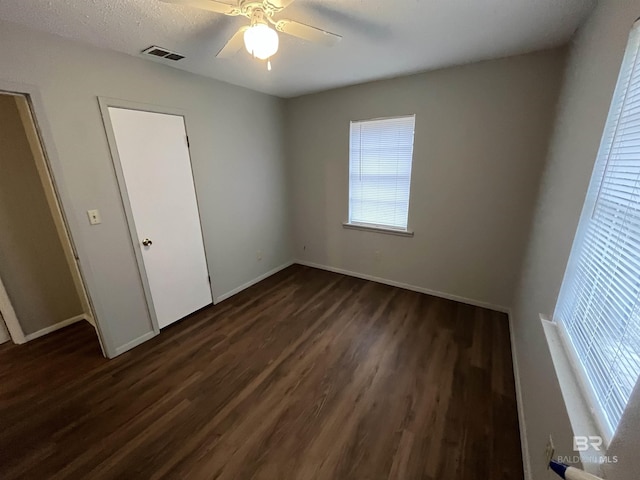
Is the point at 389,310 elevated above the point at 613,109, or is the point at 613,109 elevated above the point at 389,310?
the point at 613,109

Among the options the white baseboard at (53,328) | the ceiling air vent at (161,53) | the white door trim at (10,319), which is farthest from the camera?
the white baseboard at (53,328)

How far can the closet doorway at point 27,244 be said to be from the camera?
229 cm

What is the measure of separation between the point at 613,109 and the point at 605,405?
116cm

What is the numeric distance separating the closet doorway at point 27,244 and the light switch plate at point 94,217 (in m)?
0.36

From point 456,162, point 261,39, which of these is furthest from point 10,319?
point 456,162

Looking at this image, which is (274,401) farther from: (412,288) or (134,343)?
(412,288)

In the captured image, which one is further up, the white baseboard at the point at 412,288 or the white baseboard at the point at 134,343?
the white baseboard at the point at 412,288

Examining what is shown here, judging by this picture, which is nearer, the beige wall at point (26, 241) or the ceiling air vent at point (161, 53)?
the ceiling air vent at point (161, 53)

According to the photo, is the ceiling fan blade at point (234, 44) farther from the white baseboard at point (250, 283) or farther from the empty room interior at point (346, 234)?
the white baseboard at point (250, 283)

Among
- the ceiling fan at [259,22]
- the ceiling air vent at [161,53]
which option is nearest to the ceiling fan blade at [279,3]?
the ceiling fan at [259,22]

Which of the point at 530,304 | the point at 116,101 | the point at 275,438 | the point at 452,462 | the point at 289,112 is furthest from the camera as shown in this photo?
the point at 289,112

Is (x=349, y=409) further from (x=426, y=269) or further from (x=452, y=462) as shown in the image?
(x=426, y=269)

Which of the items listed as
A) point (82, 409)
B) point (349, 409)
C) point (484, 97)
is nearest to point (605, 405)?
point (349, 409)

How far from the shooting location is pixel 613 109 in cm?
108
